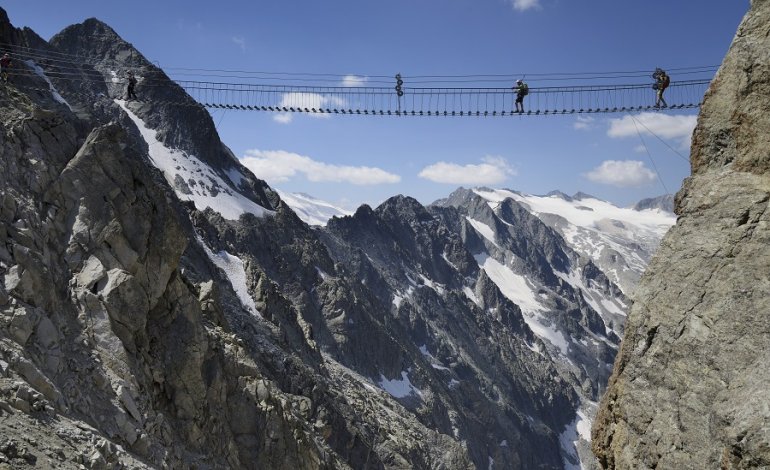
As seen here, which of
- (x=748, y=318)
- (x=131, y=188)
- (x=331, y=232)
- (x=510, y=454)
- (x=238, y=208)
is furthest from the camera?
(x=331, y=232)

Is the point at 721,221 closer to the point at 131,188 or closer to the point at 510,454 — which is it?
the point at 131,188

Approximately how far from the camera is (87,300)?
2441 cm

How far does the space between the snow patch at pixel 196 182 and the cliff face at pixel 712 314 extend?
9830cm

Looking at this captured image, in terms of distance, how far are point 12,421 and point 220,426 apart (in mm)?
16473

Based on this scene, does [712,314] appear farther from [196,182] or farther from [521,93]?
[196,182]

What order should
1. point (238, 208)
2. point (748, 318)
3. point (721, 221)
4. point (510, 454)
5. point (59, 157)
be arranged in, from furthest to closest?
point (510, 454)
point (238, 208)
point (59, 157)
point (721, 221)
point (748, 318)

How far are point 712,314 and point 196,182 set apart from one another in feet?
363

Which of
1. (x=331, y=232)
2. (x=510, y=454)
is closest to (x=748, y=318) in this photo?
(x=510, y=454)

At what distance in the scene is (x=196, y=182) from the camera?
378 ft

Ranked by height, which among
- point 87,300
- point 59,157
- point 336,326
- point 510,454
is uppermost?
point 59,157

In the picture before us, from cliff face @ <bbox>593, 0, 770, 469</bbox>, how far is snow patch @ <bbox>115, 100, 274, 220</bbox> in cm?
9830

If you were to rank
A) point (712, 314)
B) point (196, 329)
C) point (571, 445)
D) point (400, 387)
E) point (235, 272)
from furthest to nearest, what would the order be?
1. point (571, 445)
2. point (400, 387)
3. point (235, 272)
4. point (196, 329)
5. point (712, 314)

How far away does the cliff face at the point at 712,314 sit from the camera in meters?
11.6

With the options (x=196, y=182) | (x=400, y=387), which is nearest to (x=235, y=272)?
(x=196, y=182)
